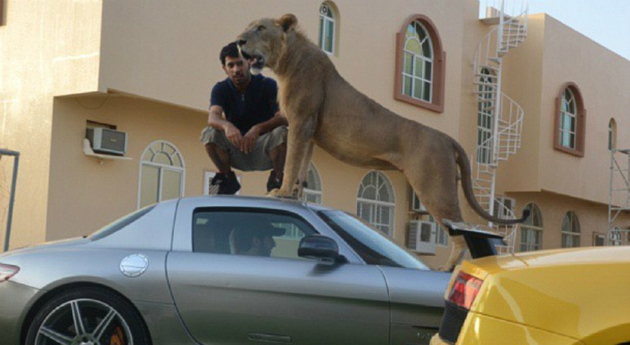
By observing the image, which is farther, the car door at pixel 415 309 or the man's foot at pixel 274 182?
the man's foot at pixel 274 182

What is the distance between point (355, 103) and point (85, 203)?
8.39 m

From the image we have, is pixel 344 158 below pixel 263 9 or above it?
below

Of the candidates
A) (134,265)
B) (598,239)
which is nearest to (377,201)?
(598,239)

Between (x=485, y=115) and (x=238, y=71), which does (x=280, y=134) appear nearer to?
(x=238, y=71)

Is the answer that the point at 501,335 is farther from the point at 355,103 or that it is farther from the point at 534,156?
the point at 534,156

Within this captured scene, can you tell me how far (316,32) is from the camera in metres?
18.2

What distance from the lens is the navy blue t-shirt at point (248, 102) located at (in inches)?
350

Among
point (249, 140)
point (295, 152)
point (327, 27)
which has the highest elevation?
point (327, 27)

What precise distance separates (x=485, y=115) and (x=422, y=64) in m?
4.27

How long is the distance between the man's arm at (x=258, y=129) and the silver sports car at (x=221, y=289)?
1999 mm

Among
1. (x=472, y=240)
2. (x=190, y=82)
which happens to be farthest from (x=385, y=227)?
(x=472, y=240)

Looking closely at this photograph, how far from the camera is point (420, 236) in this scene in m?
21.9

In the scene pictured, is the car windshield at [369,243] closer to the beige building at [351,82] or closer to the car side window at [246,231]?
the car side window at [246,231]

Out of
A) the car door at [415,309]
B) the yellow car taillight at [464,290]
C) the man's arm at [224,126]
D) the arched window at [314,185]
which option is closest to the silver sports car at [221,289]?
the car door at [415,309]
